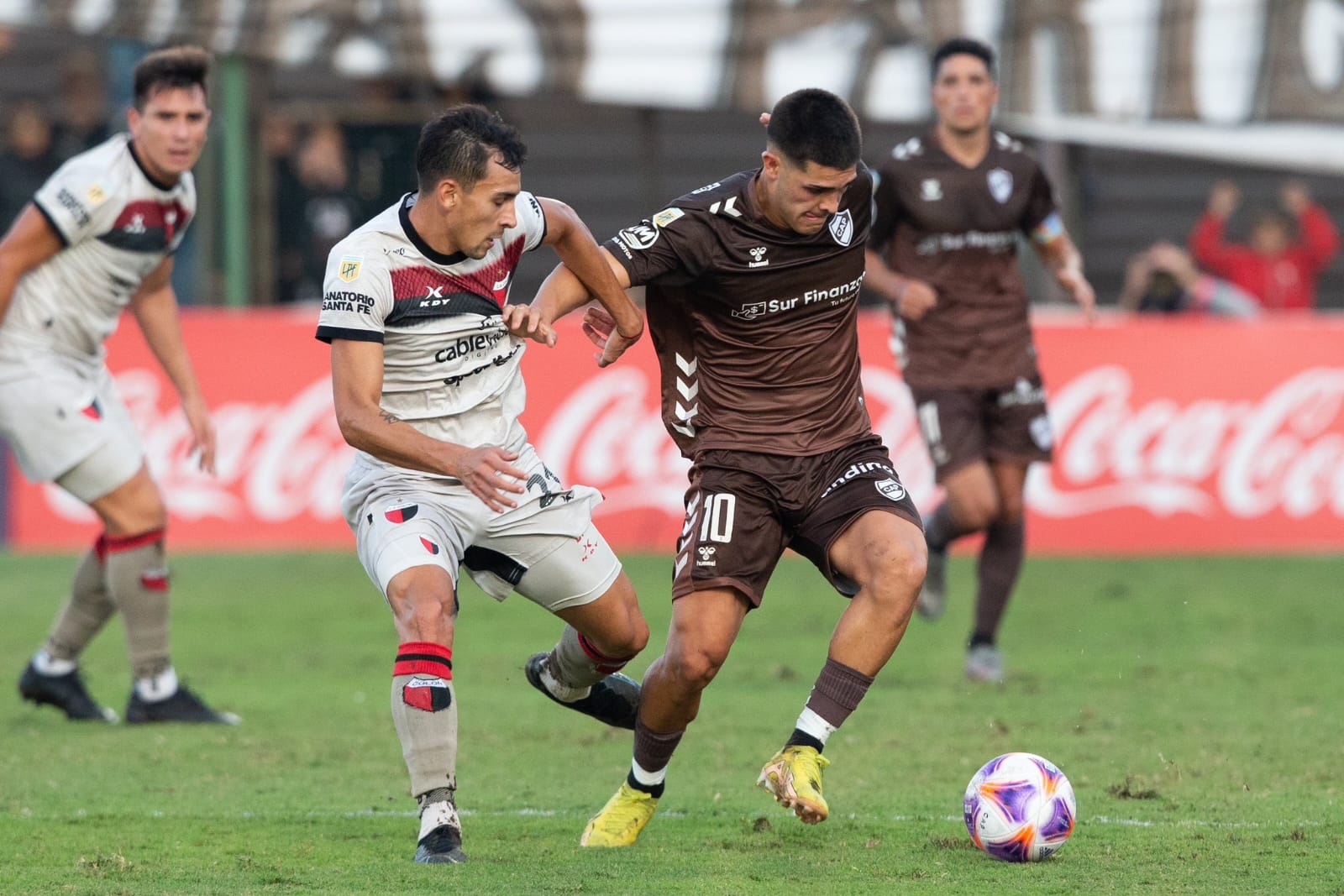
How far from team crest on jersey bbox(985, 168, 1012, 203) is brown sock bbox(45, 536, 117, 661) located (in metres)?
4.37

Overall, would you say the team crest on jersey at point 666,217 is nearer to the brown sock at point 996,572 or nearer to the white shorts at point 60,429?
the white shorts at point 60,429

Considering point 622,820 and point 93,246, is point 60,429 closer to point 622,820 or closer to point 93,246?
point 93,246

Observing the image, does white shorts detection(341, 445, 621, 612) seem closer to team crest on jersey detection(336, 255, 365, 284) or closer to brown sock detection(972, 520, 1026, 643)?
team crest on jersey detection(336, 255, 365, 284)

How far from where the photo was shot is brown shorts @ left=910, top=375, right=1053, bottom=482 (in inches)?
356

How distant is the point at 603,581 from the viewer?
6.20 metres

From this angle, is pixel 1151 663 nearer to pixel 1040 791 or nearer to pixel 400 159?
pixel 1040 791

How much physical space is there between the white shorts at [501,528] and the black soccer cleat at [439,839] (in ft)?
2.41

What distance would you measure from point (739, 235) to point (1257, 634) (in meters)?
5.60

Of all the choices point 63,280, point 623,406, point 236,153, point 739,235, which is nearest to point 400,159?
point 236,153

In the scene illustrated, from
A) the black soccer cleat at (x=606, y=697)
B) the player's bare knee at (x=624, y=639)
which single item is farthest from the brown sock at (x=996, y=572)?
the player's bare knee at (x=624, y=639)

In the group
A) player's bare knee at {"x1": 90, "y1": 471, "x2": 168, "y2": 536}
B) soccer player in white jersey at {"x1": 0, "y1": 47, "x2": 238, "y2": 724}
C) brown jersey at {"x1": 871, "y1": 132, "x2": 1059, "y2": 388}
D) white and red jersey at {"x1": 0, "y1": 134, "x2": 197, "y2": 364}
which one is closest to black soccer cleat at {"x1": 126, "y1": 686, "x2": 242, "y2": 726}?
soccer player in white jersey at {"x1": 0, "y1": 47, "x2": 238, "y2": 724}

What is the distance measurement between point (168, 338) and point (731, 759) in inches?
125

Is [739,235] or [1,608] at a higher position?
[739,235]

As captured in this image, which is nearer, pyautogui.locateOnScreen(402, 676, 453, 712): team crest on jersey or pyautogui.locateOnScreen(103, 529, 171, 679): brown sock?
pyautogui.locateOnScreen(402, 676, 453, 712): team crest on jersey
